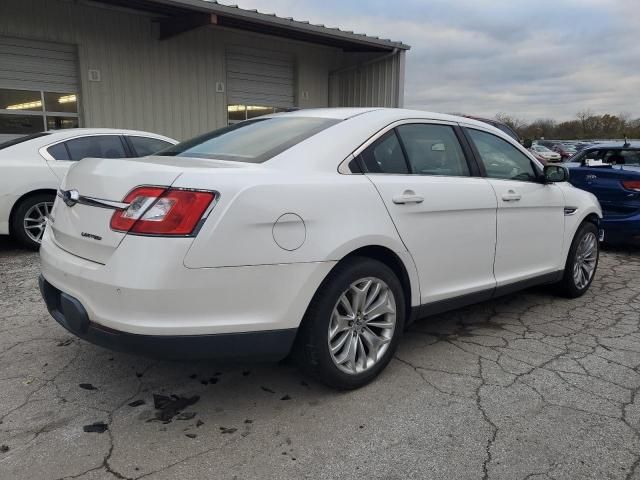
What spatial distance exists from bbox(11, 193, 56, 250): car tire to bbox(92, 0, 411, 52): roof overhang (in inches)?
185

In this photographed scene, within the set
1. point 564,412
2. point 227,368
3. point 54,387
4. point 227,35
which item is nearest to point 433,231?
point 564,412

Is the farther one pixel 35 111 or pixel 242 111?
pixel 242 111

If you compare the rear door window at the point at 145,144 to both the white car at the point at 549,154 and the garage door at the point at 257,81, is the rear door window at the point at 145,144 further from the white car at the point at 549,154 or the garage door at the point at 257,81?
the white car at the point at 549,154

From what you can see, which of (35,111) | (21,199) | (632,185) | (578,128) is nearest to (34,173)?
Result: (21,199)

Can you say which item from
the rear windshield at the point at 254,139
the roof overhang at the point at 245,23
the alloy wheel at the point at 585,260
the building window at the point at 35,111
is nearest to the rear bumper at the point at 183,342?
the rear windshield at the point at 254,139

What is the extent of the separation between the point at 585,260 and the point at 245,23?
852 centimetres

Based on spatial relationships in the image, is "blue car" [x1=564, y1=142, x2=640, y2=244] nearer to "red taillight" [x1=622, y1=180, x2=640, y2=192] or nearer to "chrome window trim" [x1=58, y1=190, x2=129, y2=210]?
"red taillight" [x1=622, y1=180, x2=640, y2=192]

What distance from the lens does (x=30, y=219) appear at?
20.5 ft

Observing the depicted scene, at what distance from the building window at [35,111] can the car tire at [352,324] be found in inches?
366

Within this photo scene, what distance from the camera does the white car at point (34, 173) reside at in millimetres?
6074

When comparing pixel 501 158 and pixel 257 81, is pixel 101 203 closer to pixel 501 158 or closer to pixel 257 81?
pixel 501 158

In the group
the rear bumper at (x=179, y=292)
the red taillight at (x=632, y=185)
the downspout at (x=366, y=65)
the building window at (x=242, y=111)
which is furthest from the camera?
the downspout at (x=366, y=65)

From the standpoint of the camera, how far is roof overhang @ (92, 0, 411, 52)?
9672 millimetres

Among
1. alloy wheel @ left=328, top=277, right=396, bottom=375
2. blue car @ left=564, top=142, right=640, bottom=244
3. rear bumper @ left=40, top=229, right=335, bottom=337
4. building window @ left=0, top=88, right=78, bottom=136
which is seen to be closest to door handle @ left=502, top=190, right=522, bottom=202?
alloy wheel @ left=328, top=277, right=396, bottom=375
